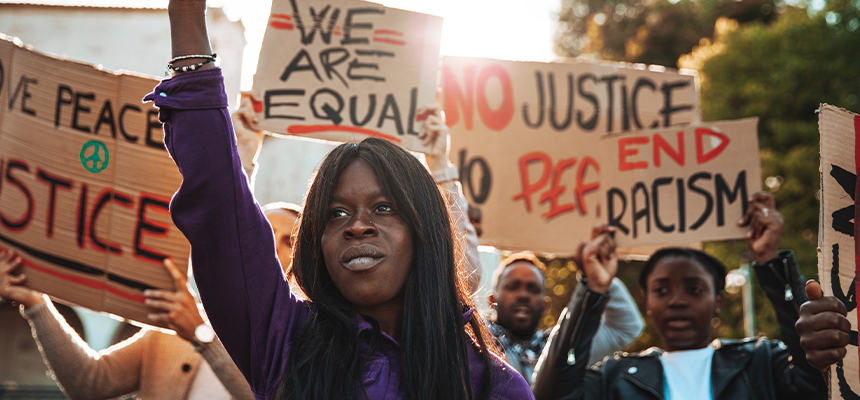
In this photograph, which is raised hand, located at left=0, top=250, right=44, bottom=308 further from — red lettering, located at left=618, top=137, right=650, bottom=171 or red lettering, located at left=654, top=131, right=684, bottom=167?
red lettering, located at left=654, top=131, right=684, bottom=167

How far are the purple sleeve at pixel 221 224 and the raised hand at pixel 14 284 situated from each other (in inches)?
65.2

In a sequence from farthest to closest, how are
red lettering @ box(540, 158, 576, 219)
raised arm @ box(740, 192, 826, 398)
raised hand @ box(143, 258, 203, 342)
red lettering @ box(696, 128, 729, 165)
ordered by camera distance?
1. red lettering @ box(540, 158, 576, 219)
2. red lettering @ box(696, 128, 729, 165)
3. raised arm @ box(740, 192, 826, 398)
4. raised hand @ box(143, 258, 203, 342)

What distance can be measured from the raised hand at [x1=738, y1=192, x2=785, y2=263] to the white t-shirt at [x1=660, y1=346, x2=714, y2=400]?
17.8 inches

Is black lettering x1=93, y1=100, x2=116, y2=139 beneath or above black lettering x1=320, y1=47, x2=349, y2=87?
beneath

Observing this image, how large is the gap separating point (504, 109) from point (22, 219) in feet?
8.77

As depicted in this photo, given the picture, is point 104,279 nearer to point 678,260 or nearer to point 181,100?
point 181,100

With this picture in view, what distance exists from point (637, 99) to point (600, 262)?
1869 millimetres

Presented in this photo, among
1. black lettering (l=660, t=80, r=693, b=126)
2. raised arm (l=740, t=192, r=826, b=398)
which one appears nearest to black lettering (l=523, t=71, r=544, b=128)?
black lettering (l=660, t=80, r=693, b=126)

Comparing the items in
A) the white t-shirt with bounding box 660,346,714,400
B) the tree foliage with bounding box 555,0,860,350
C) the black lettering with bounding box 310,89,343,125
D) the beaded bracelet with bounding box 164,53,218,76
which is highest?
the tree foliage with bounding box 555,0,860,350

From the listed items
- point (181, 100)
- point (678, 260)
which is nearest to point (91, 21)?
point (678, 260)

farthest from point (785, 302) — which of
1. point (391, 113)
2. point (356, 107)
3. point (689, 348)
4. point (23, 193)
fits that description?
point (23, 193)

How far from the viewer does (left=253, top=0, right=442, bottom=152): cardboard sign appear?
3188 millimetres

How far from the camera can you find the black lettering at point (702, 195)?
11.3ft

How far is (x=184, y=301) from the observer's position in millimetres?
2549
